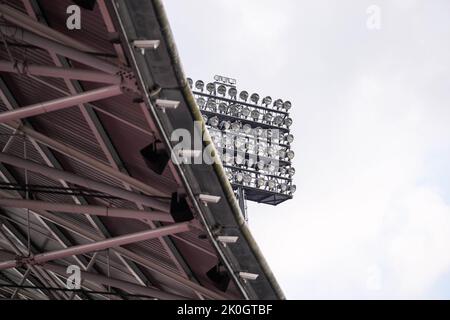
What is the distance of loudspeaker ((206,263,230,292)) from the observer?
20.6 metres

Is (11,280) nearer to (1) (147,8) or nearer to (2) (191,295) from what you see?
(2) (191,295)

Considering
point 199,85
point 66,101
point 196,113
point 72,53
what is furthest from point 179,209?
point 199,85

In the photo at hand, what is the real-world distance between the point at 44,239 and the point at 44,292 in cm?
735

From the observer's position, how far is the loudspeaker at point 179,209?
1754cm

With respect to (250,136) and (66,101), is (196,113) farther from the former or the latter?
(250,136)

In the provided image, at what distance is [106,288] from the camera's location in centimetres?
2802

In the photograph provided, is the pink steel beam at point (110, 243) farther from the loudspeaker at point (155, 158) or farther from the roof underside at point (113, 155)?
the loudspeaker at point (155, 158)

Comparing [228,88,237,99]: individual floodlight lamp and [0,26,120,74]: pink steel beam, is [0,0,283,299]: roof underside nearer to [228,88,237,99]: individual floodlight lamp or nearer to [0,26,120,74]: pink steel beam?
[0,26,120,74]: pink steel beam

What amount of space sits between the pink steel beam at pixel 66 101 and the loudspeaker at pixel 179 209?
3496 mm

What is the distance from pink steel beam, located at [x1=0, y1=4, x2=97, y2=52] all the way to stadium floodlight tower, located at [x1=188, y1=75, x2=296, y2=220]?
154 ft

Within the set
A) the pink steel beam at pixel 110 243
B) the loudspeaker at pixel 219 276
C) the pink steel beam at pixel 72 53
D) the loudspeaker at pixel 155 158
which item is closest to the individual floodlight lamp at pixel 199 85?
the pink steel beam at pixel 110 243

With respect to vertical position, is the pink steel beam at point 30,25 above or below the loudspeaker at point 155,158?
above

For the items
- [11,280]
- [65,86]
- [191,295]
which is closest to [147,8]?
[65,86]

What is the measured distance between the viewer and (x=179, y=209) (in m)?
17.6
